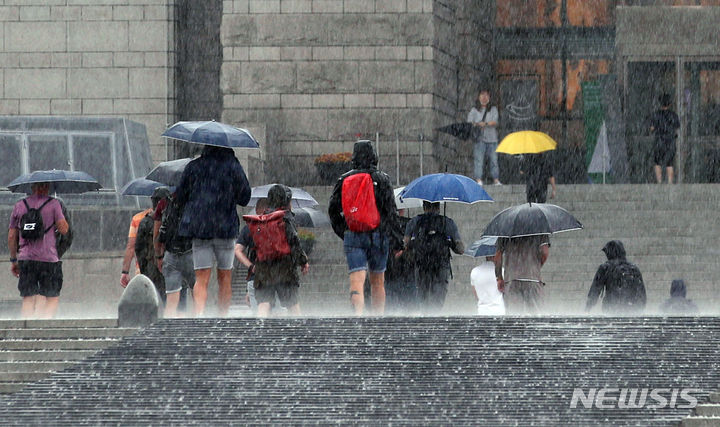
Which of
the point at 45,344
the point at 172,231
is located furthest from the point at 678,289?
the point at 45,344

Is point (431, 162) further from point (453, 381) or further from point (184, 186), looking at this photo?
point (453, 381)

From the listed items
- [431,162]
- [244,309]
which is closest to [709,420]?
[244,309]

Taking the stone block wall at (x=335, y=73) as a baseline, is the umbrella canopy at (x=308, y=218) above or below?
below

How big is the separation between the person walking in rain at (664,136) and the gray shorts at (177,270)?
1153 cm

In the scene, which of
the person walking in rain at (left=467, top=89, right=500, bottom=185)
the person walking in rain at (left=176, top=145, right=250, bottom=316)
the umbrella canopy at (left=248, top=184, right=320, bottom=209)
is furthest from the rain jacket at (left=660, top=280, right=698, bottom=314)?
the person walking in rain at (left=467, top=89, right=500, bottom=185)

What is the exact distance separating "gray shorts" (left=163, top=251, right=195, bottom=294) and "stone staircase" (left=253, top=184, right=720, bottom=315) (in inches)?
188

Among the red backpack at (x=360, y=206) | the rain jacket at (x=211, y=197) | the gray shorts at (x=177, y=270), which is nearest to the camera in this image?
the rain jacket at (x=211, y=197)

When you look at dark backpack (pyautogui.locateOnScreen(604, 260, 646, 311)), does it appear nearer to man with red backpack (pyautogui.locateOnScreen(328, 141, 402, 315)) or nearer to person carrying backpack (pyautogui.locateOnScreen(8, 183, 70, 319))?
man with red backpack (pyautogui.locateOnScreen(328, 141, 402, 315))

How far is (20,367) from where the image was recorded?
11.1m

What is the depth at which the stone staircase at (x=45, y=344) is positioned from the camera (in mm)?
10984

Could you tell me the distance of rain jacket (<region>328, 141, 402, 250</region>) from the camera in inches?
489

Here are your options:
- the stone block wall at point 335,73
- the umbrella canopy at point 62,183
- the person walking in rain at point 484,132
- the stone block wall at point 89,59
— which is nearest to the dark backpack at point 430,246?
the umbrella canopy at point 62,183

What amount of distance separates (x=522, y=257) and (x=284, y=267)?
6.65 feet

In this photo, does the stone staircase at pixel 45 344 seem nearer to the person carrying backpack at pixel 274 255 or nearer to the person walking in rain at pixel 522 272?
the person carrying backpack at pixel 274 255
